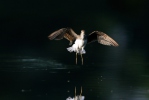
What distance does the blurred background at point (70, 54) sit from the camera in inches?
470

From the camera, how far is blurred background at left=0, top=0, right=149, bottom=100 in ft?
39.1

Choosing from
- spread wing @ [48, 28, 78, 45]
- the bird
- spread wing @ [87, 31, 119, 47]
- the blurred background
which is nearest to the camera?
the blurred background

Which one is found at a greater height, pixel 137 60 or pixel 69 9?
pixel 69 9

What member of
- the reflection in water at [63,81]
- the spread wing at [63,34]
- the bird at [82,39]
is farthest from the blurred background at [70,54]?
the spread wing at [63,34]

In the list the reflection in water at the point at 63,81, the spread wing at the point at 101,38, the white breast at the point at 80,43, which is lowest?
the reflection in water at the point at 63,81

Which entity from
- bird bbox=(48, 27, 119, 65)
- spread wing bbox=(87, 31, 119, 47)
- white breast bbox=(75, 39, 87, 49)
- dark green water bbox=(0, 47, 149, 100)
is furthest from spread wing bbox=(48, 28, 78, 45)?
dark green water bbox=(0, 47, 149, 100)

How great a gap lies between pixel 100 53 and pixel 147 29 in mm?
4612

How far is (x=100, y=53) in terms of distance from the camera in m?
15.7

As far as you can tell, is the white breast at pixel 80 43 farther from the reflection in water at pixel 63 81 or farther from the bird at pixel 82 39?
the reflection in water at pixel 63 81

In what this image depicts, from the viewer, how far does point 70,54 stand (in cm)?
1557

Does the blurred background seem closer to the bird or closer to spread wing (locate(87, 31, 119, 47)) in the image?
the bird

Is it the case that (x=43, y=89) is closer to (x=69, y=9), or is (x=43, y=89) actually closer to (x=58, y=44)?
(x=58, y=44)

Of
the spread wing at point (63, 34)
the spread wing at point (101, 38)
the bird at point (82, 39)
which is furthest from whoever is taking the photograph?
the spread wing at point (101, 38)

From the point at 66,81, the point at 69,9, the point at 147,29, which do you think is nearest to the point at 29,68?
the point at 66,81
